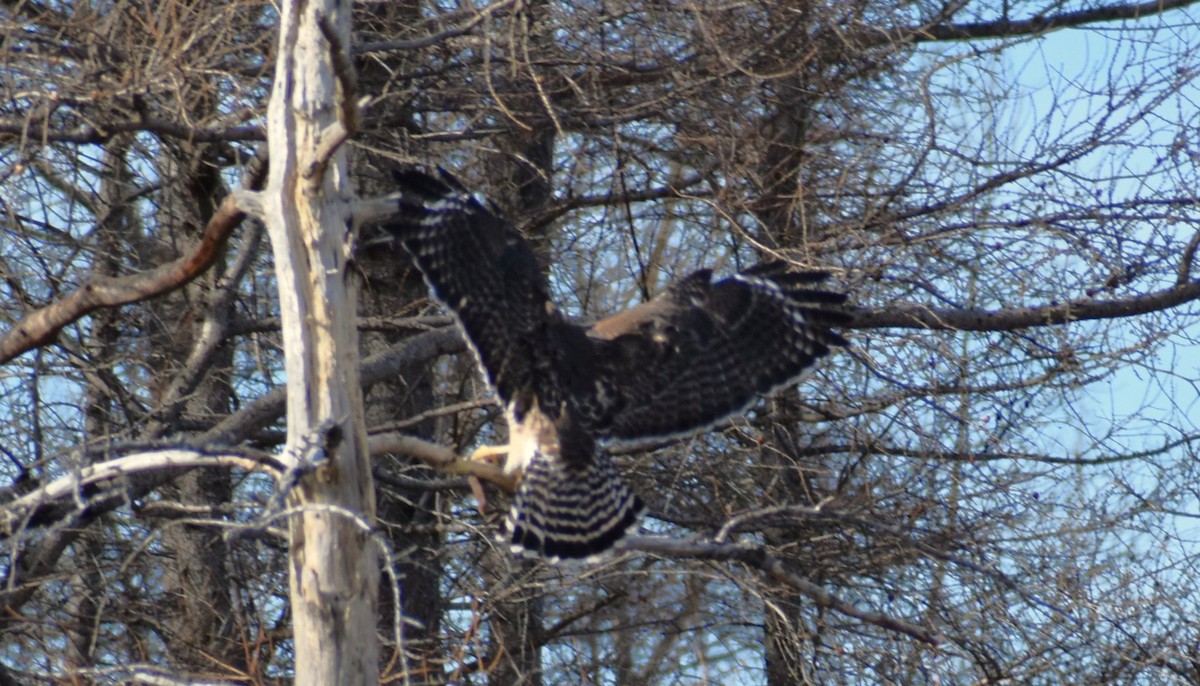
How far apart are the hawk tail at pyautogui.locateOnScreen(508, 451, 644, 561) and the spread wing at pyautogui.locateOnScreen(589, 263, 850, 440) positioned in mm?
403

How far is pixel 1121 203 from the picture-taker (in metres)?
6.81

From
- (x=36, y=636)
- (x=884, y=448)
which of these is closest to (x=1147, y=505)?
(x=884, y=448)

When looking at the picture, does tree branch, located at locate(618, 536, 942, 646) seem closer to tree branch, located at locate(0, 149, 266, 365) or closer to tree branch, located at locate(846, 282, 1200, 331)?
tree branch, located at locate(0, 149, 266, 365)

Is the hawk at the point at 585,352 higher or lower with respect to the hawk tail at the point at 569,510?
higher

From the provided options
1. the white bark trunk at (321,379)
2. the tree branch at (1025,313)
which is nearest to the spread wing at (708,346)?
the tree branch at (1025,313)

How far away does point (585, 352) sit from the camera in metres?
5.70

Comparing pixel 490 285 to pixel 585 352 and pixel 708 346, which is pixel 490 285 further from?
pixel 708 346

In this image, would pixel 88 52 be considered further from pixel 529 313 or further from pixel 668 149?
pixel 668 149

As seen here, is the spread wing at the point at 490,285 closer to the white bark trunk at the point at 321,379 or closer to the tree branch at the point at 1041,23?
the white bark trunk at the point at 321,379

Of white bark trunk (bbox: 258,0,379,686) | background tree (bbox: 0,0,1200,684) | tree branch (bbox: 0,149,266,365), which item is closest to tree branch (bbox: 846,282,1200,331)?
background tree (bbox: 0,0,1200,684)

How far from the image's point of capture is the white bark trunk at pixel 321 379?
4.25 metres

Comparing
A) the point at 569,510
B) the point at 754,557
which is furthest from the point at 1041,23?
the point at 754,557

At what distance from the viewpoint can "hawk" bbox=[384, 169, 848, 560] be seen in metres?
5.25

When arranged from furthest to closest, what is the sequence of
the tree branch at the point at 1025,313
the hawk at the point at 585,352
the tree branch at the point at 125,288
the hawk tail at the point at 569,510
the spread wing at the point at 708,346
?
1. the tree branch at the point at 1025,313
2. the spread wing at the point at 708,346
3. the hawk at the point at 585,352
4. the hawk tail at the point at 569,510
5. the tree branch at the point at 125,288
